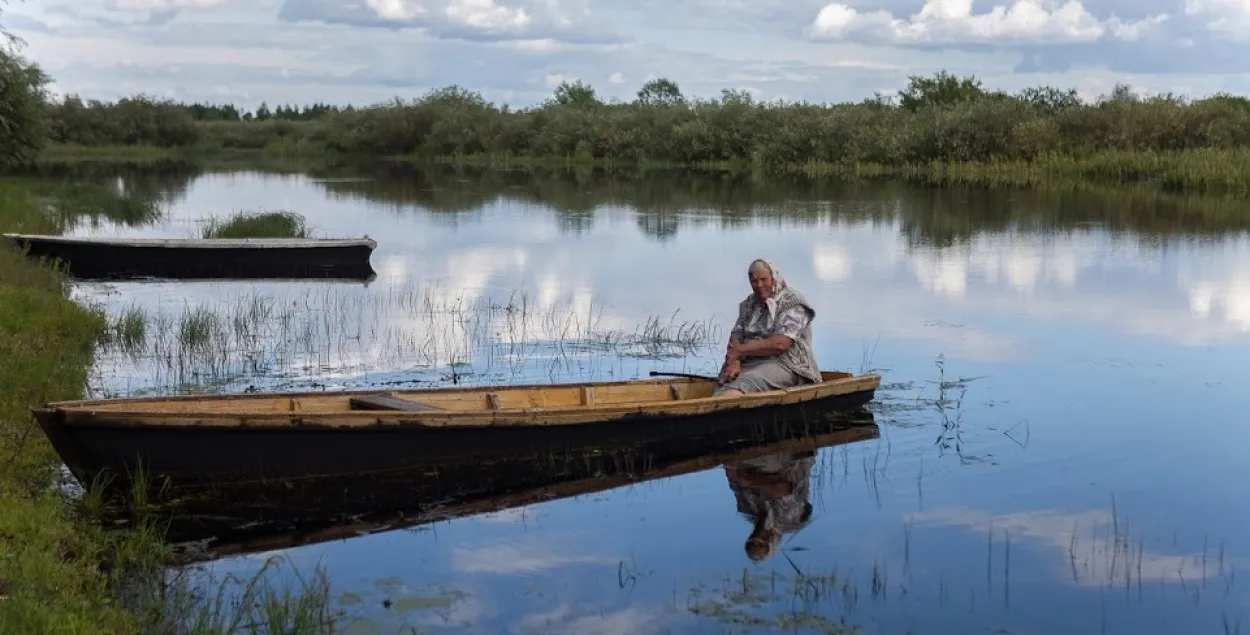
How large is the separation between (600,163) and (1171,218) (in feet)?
127

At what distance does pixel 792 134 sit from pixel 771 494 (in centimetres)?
4756

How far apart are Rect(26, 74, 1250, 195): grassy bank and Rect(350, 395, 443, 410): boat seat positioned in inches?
1260

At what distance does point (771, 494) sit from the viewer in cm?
909

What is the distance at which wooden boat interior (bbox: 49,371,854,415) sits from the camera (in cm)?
827

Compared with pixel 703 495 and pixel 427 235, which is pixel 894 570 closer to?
pixel 703 495

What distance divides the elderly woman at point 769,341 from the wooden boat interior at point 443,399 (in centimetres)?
26

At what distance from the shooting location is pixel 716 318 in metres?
16.3

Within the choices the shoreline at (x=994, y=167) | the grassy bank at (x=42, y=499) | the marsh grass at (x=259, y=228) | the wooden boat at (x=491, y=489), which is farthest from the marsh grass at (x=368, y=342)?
the shoreline at (x=994, y=167)

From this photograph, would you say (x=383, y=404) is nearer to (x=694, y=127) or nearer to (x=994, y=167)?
(x=994, y=167)

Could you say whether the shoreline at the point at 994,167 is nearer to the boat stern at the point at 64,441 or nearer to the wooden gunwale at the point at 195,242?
the wooden gunwale at the point at 195,242

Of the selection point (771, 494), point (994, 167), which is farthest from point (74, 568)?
point (994, 167)

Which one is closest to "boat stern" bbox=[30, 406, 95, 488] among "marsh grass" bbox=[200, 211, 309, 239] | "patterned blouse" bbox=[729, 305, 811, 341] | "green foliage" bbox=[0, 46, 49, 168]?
"patterned blouse" bbox=[729, 305, 811, 341]

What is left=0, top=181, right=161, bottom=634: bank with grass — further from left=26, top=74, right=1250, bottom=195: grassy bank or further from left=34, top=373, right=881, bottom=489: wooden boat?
left=26, top=74, right=1250, bottom=195: grassy bank

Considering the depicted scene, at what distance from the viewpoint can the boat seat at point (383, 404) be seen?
901cm
